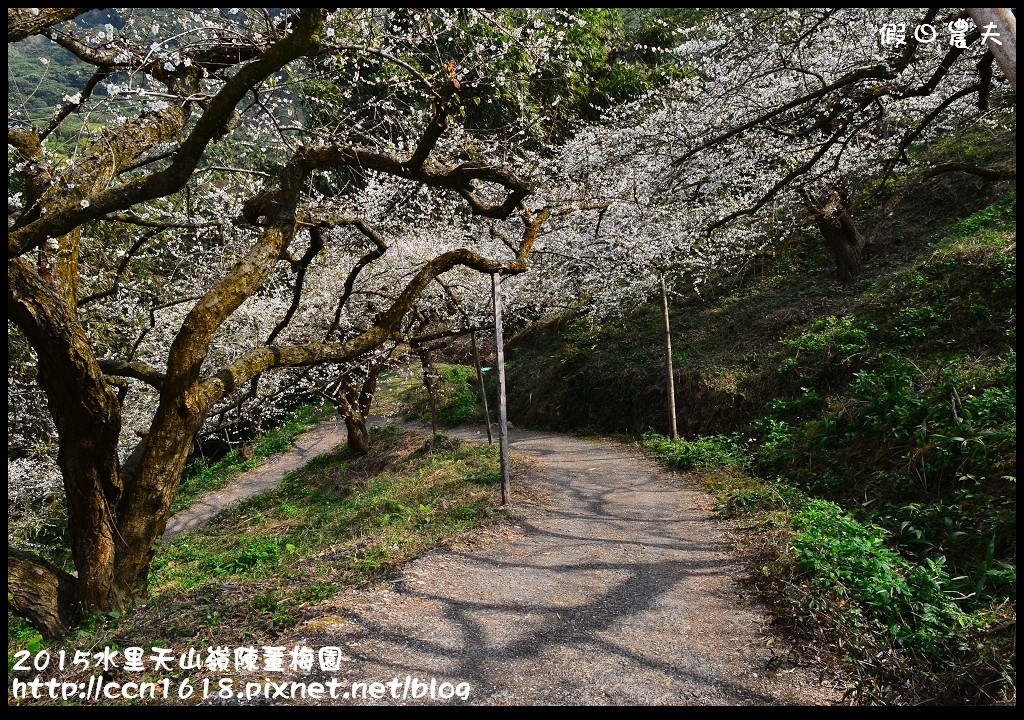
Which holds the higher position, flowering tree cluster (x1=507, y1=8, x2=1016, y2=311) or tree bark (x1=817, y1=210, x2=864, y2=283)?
flowering tree cluster (x1=507, y1=8, x2=1016, y2=311)

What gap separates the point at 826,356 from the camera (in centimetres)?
955

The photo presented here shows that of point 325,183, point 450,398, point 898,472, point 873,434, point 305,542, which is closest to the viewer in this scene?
point 898,472

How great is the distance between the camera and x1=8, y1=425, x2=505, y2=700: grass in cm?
436

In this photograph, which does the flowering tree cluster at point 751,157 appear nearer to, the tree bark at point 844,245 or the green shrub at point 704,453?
the tree bark at point 844,245

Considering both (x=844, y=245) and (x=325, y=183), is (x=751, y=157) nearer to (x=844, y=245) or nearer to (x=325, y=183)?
(x=844, y=245)

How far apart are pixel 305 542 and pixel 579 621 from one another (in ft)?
17.3

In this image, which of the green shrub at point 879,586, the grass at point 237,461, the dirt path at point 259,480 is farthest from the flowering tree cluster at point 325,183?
the green shrub at point 879,586

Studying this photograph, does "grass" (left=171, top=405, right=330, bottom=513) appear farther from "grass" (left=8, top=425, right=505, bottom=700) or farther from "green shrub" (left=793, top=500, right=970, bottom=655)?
"green shrub" (left=793, top=500, right=970, bottom=655)

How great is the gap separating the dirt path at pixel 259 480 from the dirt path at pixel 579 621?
1030 cm

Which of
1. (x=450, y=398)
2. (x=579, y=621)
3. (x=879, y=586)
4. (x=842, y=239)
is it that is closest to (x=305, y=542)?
(x=579, y=621)

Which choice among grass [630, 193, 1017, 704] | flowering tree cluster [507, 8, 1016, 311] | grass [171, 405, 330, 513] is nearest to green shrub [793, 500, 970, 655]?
grass [630, 193, 1017, 704]

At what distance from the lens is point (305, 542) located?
826 cm

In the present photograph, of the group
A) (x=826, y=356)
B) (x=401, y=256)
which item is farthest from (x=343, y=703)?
(x=401, y=256)

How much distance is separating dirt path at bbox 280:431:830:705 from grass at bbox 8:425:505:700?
0.37 meters
